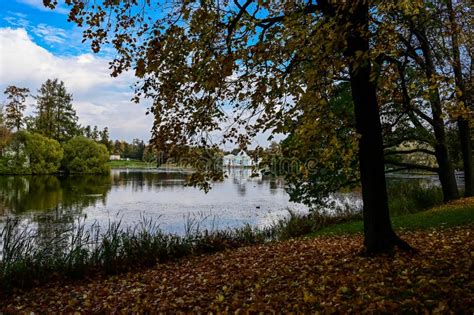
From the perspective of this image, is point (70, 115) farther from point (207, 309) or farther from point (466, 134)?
point (207, 309)

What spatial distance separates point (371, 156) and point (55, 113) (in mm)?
63350

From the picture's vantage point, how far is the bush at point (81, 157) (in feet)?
190

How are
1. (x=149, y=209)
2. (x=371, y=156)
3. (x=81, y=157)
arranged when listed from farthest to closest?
(x=81, y=157)
(x=149, y=209)
(x=371, y=156)

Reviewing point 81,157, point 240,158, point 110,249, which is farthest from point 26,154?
point 240,158

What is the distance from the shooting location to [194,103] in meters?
6.30

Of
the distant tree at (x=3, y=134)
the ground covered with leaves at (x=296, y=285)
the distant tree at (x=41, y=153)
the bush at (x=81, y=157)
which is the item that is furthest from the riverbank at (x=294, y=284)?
the bush at (x=81, y=157)

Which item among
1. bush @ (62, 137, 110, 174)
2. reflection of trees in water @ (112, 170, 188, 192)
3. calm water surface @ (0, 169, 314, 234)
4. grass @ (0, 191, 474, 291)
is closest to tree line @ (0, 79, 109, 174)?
bush @ (62, 137, 110, 174)

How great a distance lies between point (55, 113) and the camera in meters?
60.5

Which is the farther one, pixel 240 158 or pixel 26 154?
pixel 26 154

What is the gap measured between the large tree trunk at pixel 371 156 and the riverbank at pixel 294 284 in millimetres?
332

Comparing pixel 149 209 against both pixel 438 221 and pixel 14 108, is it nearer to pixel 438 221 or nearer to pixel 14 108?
pixel 438 221

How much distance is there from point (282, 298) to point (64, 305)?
3.54 metres

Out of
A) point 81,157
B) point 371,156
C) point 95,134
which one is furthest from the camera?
point 95,134

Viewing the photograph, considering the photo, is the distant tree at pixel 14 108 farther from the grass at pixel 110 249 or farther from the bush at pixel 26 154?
the grass at pixel 110 249
